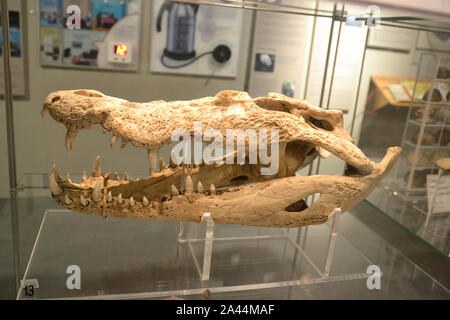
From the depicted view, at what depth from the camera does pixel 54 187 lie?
180 centimetres

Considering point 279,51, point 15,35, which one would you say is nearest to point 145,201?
point 15,35

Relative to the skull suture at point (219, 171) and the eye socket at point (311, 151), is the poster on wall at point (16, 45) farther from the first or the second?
the eye socket at point (311, 151)

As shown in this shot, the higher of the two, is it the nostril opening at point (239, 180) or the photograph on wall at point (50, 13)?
the photograph on wall at point (50, 13)

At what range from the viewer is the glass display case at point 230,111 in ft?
7.20

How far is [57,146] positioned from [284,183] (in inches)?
61.3

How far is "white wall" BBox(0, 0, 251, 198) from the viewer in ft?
8.31

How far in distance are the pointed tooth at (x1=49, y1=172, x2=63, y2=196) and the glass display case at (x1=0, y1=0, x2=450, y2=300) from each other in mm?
205

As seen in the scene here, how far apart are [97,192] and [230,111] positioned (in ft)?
→ 2.37

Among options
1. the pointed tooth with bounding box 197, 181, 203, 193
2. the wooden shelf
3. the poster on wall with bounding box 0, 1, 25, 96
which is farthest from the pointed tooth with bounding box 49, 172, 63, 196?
the wooden shelf

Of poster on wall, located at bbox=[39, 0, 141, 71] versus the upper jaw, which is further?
poster on wall, located at bbox=[39, 0, 141, 71]

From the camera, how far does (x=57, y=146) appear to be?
268 cm

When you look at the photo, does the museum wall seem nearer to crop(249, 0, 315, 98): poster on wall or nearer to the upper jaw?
crop(249, 0, 315, 98): poster on wall

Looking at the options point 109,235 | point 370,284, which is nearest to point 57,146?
point 109,235

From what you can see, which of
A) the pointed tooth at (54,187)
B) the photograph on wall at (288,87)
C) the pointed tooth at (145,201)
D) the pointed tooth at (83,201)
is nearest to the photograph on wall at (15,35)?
the pointed tooth at (54,187)
